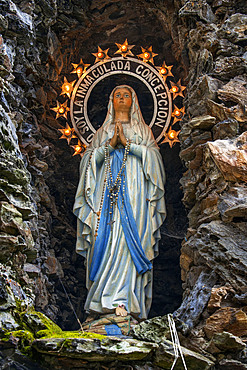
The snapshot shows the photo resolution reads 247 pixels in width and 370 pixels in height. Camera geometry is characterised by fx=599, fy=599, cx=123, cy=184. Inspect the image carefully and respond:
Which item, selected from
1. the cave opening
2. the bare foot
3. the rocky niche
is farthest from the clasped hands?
the bare foot

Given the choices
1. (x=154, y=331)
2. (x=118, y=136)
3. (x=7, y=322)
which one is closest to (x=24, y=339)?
(x=7, y=322)

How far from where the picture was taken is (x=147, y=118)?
7.56 m

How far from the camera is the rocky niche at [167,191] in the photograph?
4.12 m

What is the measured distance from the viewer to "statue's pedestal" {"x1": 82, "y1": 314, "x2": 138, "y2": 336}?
505 cm

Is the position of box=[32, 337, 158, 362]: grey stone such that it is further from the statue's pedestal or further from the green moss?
the statue's pedestal

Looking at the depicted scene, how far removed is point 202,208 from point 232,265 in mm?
881

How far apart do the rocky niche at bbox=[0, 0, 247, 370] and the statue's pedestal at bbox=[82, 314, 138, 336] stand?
54cm

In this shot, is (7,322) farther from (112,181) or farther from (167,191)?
(167,191)

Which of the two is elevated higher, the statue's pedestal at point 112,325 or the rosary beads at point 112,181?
Answer: the rosary beads at point 112,181

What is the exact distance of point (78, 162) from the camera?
7254 mm

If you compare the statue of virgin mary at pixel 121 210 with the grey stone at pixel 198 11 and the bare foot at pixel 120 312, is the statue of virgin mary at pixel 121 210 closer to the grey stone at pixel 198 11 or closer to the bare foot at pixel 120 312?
the bare foot at pixel 120 312

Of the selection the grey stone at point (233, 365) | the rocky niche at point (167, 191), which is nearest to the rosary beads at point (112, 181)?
the rocky niche at point (167, 191)

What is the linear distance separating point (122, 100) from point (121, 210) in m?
1.37

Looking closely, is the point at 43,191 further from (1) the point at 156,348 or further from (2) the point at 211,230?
(1) the point at 156,348
